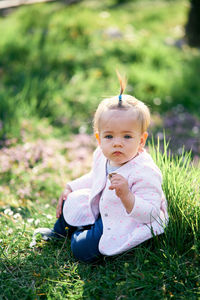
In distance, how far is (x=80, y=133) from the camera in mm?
4566

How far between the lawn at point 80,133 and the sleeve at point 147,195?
0.64 feet

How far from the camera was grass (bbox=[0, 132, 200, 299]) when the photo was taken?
2107 mm

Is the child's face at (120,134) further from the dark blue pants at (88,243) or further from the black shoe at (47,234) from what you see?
the black shoe at (47,234)

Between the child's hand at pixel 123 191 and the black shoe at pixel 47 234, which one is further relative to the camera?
the black shoe at pixel 47 234

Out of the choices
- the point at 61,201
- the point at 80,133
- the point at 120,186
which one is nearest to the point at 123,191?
the point at 120,186

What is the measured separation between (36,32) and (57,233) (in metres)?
5.13

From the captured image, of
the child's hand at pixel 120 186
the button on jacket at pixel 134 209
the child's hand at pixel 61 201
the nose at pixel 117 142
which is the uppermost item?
the nose at pixel 117 142

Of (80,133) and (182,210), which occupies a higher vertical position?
(182,210)

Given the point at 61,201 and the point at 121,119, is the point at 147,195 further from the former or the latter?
the point at 61,201

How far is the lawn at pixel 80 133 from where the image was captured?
220 centimetres

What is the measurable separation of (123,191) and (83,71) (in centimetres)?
406

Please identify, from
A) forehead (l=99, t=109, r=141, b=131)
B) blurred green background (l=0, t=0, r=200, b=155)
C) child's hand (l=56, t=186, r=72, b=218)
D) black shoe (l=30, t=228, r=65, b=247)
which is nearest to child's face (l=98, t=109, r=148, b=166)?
forehead (l=99, t=109, r=141, b=131)

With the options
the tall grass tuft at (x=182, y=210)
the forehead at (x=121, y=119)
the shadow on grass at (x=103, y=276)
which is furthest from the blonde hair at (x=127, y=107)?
the shadow on grass at (x=103, y=276)

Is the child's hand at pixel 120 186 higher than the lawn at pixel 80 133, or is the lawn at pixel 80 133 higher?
the child's hand at pixel 120 186
